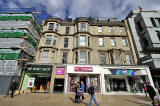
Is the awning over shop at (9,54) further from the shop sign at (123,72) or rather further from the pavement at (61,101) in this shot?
the shop sign at (123,72)

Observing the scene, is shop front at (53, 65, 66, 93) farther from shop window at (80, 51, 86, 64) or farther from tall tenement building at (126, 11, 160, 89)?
tall tenement building at (126, 11, 160, 89)

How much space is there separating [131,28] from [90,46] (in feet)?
33.0

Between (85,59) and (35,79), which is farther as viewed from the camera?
(85,59)

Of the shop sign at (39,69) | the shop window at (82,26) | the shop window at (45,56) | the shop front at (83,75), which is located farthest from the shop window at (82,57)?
the shop window at (45,56)

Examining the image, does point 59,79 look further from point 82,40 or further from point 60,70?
point 82,40

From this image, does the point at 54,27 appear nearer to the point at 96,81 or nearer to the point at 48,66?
the point at 48,66

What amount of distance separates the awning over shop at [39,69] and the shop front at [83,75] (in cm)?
302

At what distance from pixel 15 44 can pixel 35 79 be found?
6470 millimetres

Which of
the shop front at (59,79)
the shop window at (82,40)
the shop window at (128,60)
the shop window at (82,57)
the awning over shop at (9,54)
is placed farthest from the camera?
the shop window at (82,40)

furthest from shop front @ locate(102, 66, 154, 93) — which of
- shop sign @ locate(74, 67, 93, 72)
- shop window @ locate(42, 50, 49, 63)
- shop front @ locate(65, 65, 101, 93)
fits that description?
shop window @ locate(42, 50, 49, 63)

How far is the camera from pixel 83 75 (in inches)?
548

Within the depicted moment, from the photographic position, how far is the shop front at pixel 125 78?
43.5ft

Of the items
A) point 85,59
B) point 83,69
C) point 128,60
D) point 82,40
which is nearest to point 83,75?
point 83,69

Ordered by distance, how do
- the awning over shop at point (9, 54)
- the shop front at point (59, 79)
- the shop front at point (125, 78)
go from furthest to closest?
the shop front at point (125, 78)
the shop front at point (59, 79)
the awning over shop at point (9, 54)
